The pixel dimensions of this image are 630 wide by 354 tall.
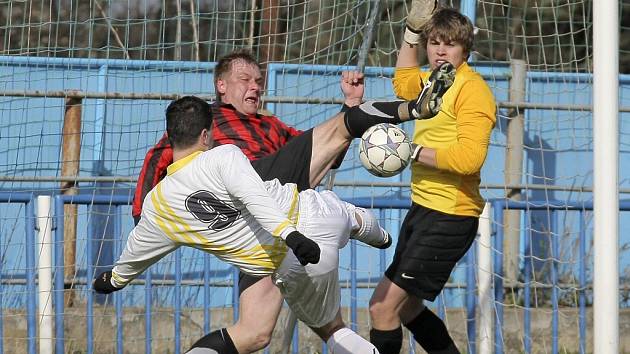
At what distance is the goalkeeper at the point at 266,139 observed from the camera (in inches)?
213

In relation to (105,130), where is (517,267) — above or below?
below

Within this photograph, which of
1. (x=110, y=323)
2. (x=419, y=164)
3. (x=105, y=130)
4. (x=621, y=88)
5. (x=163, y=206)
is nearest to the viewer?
(x=163, y=206)

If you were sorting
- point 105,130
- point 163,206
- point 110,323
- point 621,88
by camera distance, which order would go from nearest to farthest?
point 163,206
point 110,323
point 105,130
point 621,88

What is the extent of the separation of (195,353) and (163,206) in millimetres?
713

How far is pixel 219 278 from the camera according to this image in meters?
8.38

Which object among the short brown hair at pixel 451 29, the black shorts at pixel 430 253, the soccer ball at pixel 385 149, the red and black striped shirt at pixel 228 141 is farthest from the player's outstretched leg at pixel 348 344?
the short brown hair at pixel 451 29

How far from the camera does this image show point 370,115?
5410 millimetres

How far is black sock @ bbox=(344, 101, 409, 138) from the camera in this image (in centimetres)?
538

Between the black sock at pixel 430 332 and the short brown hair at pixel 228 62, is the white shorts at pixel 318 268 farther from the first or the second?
the short brown hair at pixel 228 62

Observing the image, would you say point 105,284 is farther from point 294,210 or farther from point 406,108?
point 406,108

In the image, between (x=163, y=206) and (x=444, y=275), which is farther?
(x=444, y=275)

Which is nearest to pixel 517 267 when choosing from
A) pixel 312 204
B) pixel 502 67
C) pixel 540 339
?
pixel 540 339

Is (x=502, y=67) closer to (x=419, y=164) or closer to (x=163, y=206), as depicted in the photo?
(x=419, y=164)

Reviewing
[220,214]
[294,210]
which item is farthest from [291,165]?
[220,214]
